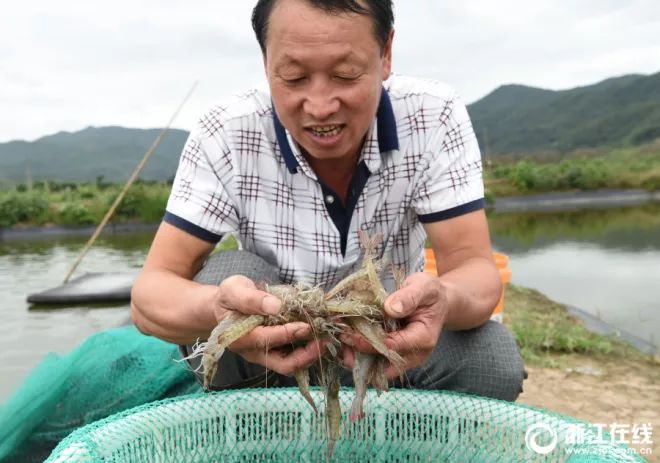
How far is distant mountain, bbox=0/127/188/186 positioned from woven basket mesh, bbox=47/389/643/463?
43283mm

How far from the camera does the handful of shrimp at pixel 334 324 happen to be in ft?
4.41

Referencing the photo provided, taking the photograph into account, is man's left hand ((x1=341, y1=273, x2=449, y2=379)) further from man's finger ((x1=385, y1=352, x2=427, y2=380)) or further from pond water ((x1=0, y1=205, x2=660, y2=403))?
pond water ((x1=0, y1=205, x2=660, y2=403))

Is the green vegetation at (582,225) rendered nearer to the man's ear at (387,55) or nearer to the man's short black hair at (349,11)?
the man's ear at (387,55)

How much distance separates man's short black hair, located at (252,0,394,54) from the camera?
61.6 inches

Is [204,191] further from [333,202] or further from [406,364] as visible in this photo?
[406,364]

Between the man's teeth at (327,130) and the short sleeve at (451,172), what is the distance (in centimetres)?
40

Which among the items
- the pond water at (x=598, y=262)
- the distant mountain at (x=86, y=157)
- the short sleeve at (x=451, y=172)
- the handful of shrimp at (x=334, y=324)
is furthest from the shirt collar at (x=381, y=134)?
the distant mountain at (x=86, y=157)

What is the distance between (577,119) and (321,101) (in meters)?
46.4

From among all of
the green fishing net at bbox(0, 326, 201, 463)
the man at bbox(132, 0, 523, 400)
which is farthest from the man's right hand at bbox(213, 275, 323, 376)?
the green fishing net at bbox(0, 326, 201, 463)

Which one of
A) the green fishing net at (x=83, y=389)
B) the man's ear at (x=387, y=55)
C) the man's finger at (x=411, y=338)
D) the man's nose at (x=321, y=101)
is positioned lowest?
the green fishing net at (x=83, y=389)

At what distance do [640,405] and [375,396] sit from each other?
5.49 feet

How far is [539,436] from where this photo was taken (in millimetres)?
1558

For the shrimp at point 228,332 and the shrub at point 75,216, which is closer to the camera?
the shrimp at point 228,332

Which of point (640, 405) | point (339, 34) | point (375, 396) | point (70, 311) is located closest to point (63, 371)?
point (375, 396)
